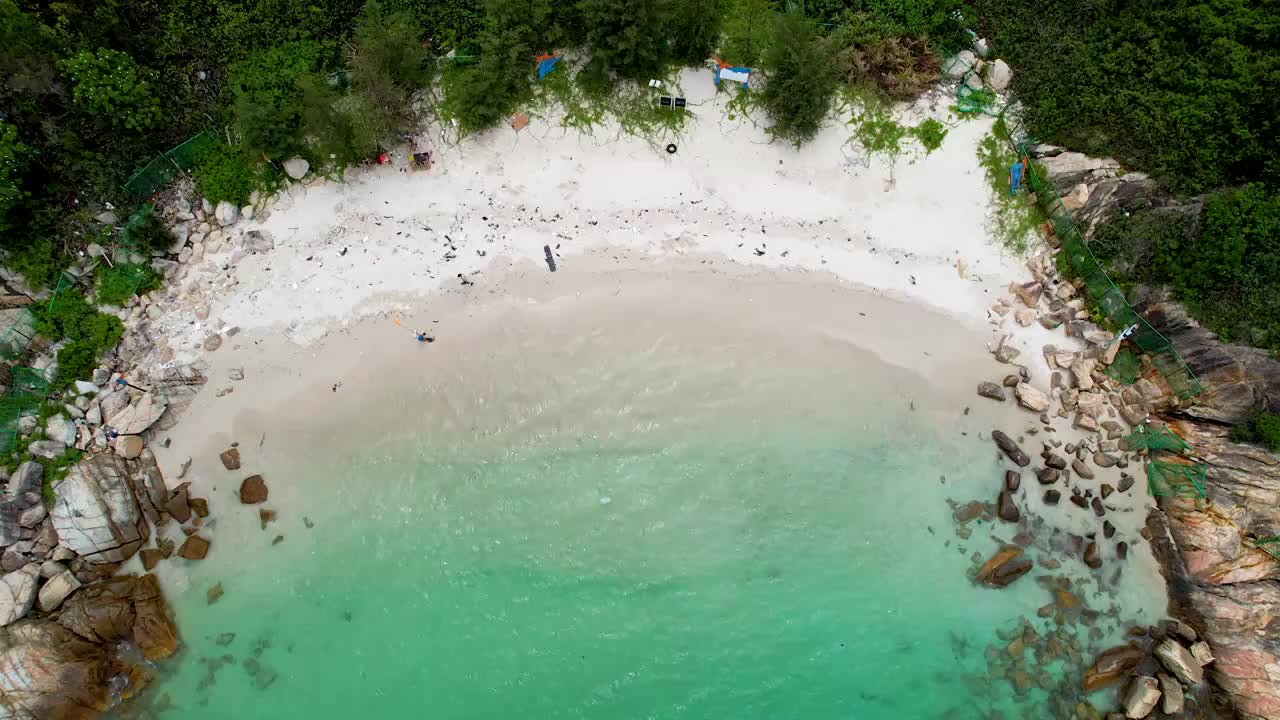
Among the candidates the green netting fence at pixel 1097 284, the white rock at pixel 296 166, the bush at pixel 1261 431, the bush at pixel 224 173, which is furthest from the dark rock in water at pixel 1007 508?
the bush at pixel 224 173

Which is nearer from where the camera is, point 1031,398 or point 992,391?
point 1031,398

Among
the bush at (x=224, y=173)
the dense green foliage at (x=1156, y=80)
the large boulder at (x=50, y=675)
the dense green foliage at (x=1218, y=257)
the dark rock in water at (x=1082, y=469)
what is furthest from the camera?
the bush at (x=224, y=173)

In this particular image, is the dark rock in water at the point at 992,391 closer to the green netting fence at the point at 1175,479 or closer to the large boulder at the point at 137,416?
the green netting fence at the point at 1175,479

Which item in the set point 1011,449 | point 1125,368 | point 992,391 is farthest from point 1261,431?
point 992,391

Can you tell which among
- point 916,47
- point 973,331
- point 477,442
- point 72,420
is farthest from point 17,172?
point 973,331

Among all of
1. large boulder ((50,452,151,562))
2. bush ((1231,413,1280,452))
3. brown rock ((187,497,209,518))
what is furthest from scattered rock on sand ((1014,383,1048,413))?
large boulder ((50,452,151,562))

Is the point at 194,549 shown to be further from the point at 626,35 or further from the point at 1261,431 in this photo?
the point at 1261,431

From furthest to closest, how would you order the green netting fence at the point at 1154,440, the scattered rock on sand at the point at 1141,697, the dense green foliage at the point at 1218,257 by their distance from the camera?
the green netting fence at the point at 1154,440, the dense green foliage at the point at 1218,257, the scattered rock on sand at the point at 1141,697

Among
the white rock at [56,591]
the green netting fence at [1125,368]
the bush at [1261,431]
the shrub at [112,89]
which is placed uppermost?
the shrub at [112,89]
